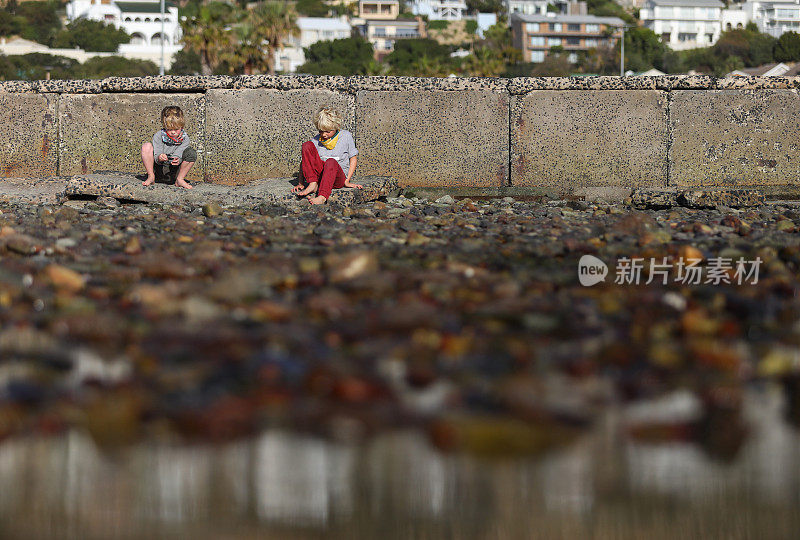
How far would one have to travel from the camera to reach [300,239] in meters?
4.29

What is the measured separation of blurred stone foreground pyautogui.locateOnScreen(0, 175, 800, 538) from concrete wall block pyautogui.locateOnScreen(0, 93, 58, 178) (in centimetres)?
418

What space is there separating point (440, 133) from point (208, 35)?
33059 mm

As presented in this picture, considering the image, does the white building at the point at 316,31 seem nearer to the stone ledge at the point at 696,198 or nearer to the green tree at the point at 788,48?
the green tree at the point at 788,48

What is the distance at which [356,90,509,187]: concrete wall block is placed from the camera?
22.5 feet

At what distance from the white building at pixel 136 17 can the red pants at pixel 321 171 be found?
95646 mm

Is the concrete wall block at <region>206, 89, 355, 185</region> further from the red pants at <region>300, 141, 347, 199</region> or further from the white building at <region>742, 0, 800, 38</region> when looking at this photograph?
the white building at <region>742, 0, 800, 38</region>

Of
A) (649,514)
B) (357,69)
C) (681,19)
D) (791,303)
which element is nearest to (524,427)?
(649,514)

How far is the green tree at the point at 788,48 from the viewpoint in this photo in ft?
251

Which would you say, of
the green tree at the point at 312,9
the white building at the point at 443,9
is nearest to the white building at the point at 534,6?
the white building at the point at 443,9

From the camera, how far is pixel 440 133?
6883 millimetres

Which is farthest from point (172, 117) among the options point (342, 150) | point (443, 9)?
point (443, 9)

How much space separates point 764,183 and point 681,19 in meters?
122

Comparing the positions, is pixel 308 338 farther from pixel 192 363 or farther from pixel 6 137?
pixel 6 137

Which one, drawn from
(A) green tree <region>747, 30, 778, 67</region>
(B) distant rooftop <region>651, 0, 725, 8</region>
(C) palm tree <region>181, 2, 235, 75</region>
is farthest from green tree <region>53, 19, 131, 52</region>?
(B) distant rooftop <region>651, 0, 725, 8</region>
